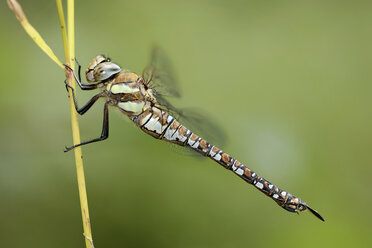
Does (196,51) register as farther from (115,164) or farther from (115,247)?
(115,247)

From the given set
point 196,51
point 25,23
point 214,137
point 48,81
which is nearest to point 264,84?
point 196,51

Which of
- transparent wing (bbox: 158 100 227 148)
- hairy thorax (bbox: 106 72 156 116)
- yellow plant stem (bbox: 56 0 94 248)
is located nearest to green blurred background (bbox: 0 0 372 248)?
transparent wing (bbox: 158 100 227 148)

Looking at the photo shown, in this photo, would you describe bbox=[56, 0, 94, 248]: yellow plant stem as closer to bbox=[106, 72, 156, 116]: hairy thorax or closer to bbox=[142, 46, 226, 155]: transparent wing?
bbox=[106, 72, 156, 116]: hairy thorax

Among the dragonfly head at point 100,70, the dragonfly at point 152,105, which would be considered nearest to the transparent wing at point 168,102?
the dragonfly at point 152,105

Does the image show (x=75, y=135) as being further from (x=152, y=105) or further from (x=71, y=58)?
(x=152, y=105)

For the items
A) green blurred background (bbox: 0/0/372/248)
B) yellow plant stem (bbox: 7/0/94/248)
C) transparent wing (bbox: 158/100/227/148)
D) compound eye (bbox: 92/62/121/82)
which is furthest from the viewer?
green blurred background (bbox: 0/0/372/248)

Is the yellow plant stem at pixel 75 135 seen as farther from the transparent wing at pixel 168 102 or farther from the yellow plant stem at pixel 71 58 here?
the transparent wing at pixel 168 102
